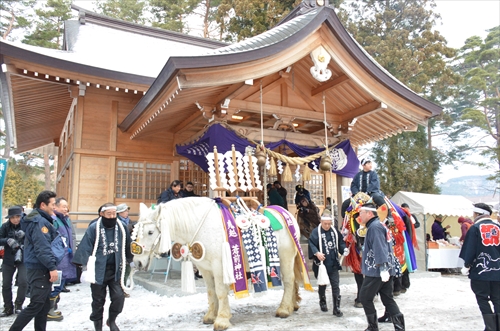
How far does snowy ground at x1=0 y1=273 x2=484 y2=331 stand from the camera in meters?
5.23

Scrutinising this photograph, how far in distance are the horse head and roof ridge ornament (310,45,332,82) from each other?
482cm

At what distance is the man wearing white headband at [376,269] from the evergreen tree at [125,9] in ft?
89.0

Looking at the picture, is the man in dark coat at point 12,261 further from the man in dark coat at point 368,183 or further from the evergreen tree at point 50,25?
the evergreen tree at point 50,25

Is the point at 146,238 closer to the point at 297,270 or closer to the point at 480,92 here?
the point at 297,270

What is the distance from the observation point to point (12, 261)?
6.05 meters

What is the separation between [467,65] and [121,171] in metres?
27.9

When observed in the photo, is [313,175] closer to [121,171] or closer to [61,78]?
[121,171]

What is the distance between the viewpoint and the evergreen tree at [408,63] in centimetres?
1973

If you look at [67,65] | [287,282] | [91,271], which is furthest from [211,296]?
[67,65]

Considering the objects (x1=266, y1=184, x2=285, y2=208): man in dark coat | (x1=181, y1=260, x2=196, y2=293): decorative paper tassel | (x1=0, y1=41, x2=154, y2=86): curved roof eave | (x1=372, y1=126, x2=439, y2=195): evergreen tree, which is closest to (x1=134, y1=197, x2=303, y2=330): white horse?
(x1=181, y1=260, x2=196, y2=293): decorative paper tassel

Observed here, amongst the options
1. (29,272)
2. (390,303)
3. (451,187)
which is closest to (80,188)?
(29,272)

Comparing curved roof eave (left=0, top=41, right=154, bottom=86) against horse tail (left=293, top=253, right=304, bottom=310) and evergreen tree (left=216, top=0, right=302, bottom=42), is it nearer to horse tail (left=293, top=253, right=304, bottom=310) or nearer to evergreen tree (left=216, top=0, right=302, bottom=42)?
horse tail (left=293, top=253, right=304, bottom=310)

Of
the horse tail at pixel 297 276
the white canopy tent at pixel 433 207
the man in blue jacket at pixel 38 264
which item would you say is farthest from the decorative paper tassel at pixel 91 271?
the white canopy tent at pixel 433 207

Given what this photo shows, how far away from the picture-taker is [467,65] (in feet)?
93.5
